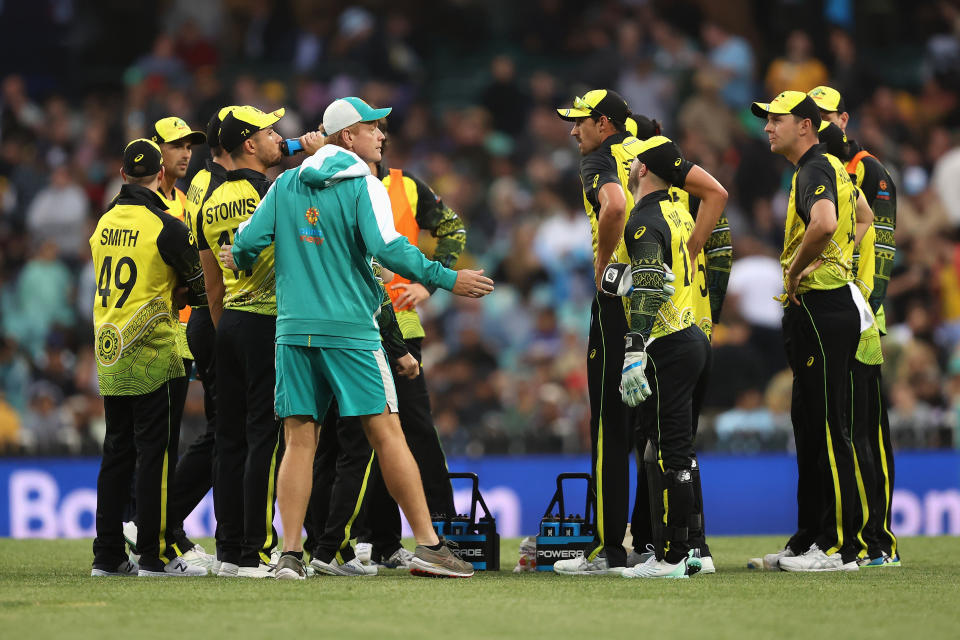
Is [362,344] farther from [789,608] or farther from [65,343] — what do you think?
[65,343]

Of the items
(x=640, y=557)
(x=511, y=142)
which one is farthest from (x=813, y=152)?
(x=511, y=142)

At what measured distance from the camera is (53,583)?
24.9 feet

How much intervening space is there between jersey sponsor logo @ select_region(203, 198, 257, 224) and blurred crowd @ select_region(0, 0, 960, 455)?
5772 millimetres

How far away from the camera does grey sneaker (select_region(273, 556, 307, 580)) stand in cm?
744

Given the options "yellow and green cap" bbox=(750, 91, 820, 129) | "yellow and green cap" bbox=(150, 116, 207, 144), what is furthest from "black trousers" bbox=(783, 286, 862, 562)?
"yellow and green cap" bbox=(150, 116, 207, 144)

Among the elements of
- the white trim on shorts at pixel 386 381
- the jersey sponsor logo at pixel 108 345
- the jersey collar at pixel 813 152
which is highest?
the jersey collar at pixel 813 152

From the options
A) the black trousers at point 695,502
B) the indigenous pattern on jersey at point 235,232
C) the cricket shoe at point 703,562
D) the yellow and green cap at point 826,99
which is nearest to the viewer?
the indigenous pattern on jersey at point 235,232

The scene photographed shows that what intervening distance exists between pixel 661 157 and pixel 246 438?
2698mm

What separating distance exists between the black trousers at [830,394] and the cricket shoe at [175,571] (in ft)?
11.6

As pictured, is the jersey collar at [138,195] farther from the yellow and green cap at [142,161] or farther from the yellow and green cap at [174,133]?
the yellow and green cap at [174,133]

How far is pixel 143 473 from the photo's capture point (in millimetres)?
8109

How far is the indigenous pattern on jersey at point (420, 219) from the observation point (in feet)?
29.6

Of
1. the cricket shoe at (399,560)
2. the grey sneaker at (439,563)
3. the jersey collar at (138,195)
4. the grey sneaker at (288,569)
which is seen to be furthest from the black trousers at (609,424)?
the jersey collar at (138,195)

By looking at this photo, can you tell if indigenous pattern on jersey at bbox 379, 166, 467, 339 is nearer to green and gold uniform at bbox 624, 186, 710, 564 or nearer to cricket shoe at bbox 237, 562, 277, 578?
green and gold uniform at bbox 624, 186, 710, 564
